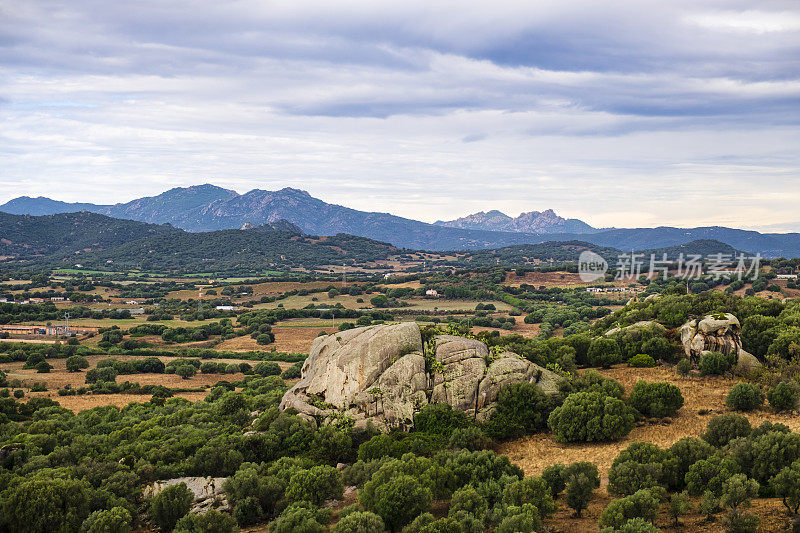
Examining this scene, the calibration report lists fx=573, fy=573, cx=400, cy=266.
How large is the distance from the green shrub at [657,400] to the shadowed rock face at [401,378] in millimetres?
4170

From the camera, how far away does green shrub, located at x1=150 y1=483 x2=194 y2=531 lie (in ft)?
69.6

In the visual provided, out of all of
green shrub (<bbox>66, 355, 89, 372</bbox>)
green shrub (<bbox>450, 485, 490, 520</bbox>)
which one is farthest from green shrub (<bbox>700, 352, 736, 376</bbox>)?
green shrub (<bbox>66, 355, 89, 372</bbox>)

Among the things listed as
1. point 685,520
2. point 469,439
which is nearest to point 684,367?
point 469,439

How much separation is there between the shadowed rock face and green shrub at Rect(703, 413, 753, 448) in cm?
825

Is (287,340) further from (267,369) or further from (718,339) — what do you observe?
(718,339)

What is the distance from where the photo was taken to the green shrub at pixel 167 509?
21.2 m

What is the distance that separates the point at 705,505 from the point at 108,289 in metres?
158

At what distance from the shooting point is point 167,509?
2120 centimetres

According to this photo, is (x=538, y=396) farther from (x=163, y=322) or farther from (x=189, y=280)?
(x=189, y=280)

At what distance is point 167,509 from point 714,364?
30053 mm

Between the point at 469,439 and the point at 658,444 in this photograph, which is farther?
the point at 469,439

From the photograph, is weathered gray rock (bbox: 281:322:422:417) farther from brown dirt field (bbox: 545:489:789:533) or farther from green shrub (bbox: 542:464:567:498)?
brown dirt field (bbox: 545:489:789:533)

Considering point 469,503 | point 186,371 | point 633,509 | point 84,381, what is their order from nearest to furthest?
point 633,509
point 469,503
point 84,381
point 186,371

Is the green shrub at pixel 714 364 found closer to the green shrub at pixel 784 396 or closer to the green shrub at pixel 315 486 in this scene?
the green shrub at pixel 784 396
